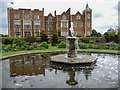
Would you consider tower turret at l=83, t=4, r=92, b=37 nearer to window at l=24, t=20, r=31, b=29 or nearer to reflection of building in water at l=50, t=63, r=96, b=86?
window at l=24, t=20, r=31, b=29

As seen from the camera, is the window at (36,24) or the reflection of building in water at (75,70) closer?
the reflection of building in water at (75,70)

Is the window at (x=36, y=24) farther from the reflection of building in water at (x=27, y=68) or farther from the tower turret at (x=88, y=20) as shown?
the reflection of building in water at (x=27, y=68)

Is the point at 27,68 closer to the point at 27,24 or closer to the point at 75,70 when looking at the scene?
the point at 75,70

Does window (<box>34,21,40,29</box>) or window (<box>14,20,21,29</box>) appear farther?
window (<box>34,21,40,29</box>)

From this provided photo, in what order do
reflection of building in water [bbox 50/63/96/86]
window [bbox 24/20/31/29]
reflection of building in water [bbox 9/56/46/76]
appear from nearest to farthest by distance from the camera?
A: reflection of building in water [bbox 50/63/96/86] → reflection of building in water [bbox 9/56/46/76] → window [bbox 24/20/31/29]

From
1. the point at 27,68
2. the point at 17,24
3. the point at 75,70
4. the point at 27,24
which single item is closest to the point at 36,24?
the point at 27,24

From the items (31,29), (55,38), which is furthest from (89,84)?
(31,29)

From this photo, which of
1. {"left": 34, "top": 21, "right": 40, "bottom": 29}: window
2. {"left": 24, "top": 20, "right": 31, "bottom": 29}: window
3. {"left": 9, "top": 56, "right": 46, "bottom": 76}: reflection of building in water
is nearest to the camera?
{"left": 9, "top": 56, "right": 46, "bottom": 76}: reflection of building in water

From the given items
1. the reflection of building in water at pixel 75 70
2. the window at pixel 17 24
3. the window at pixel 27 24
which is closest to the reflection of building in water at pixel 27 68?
the reflection of building in water at pixel 75 70

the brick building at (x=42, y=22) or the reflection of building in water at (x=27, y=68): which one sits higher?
the brick building at (x=42, y=22)

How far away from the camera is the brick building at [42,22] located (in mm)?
35003

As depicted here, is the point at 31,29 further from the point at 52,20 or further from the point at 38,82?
the point at 38,82

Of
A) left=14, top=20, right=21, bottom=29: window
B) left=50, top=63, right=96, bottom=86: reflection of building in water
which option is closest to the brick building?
left=14, top=20, right=21, bottom=29: window

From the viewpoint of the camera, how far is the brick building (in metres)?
35.0
